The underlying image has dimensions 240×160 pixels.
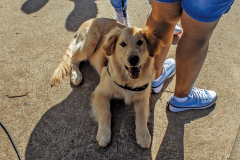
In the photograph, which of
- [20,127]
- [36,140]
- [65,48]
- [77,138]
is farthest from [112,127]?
[65,48]

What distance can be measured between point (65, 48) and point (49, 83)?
0.83 meters

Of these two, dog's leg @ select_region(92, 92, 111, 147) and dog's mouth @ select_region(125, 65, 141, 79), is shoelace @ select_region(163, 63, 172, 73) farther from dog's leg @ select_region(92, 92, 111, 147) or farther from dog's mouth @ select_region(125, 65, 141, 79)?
dog's leg @ select_region(92, 92, 111, 147)

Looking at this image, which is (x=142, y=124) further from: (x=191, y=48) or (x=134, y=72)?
(x=191, y=48)

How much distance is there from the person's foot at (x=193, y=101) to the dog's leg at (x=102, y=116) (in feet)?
2.93

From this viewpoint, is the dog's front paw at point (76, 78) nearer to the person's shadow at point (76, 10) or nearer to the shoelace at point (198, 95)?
the person's shadow at point (76, 10)

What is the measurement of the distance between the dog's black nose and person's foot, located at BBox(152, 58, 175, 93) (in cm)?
78

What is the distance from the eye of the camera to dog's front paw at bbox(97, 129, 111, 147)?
1.73 m

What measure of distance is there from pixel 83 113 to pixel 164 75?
1.35 m

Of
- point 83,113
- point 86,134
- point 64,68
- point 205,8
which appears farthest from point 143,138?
point 64,68

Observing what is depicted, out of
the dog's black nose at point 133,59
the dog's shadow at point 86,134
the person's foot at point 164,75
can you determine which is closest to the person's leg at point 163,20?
the person's foot at point 164,75

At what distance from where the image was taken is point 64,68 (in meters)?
2.52

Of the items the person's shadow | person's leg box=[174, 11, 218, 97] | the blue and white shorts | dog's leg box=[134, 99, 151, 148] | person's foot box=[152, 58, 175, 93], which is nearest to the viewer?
the blue and white shorts

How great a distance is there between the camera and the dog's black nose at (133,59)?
1647 millimetres

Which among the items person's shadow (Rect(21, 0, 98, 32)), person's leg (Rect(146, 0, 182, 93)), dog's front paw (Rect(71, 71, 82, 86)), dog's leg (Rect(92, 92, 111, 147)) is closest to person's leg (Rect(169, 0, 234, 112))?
person's leg (Rect(146, 0, 182, 93))
